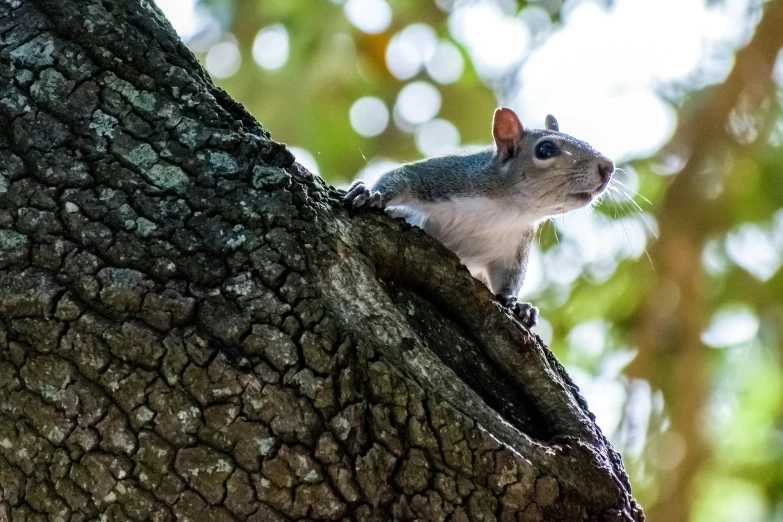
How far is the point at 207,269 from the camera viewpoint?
187 cm

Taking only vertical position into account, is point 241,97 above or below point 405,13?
below

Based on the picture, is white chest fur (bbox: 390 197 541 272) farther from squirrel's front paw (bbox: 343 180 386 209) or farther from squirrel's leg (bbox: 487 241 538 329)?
squirrel's front paw (bbox: 343 180 386 209)

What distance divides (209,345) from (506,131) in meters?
2.34

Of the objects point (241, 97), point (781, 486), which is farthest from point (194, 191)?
point (781, 486)

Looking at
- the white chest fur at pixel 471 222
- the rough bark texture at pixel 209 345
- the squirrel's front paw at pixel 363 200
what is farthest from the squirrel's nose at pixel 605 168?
the rough bark texture at pixel 209 345

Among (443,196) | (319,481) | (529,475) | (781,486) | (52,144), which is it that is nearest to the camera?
(319,481)

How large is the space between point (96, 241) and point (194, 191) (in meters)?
0.24

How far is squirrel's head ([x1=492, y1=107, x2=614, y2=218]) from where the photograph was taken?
11.6ft

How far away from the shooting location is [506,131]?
12.6 ft

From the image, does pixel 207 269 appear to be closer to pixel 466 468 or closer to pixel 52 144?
pixel 52 144

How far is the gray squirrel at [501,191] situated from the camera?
11.7ft

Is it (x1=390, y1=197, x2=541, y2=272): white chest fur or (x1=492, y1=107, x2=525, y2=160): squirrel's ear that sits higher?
(x1=492, y1=107, x2=525, y2=160): squirrel's ear

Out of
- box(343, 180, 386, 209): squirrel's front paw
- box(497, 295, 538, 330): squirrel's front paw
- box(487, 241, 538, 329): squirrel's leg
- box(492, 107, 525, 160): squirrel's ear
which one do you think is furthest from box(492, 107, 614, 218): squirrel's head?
box(343, 180, 386, 209): squirrel's front paw

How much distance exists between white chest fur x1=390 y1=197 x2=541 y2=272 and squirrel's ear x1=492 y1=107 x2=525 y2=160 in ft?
0.78
